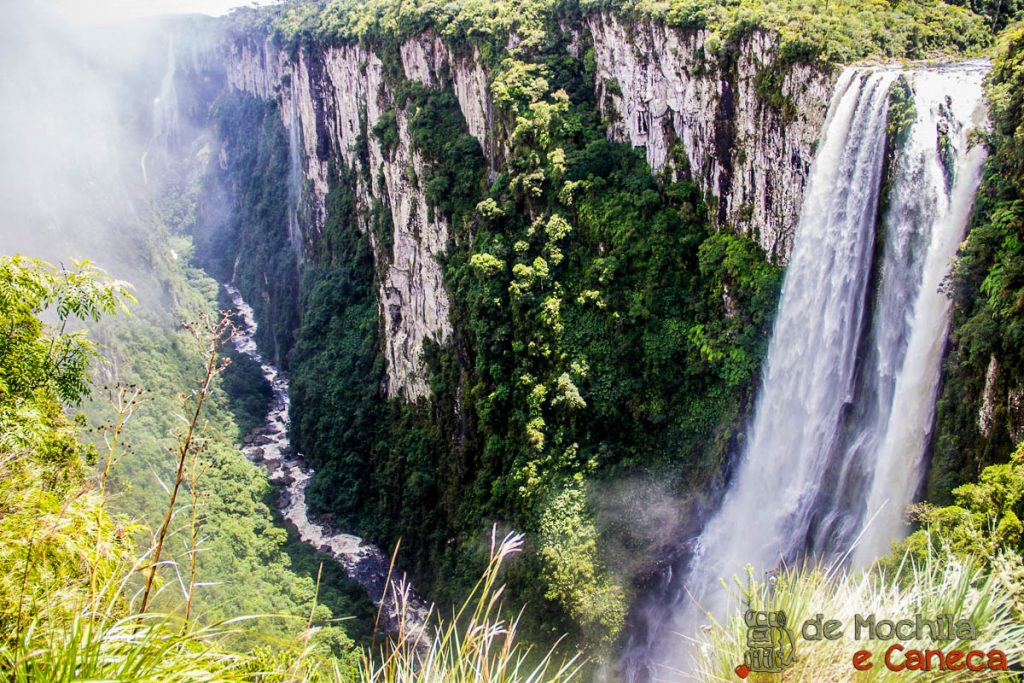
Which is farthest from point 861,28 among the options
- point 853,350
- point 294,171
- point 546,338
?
point 294,171

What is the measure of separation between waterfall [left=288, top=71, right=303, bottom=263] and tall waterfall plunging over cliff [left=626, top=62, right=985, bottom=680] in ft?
113

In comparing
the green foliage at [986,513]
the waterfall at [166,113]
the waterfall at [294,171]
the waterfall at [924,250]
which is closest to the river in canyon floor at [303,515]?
the waterfall at [294,171]

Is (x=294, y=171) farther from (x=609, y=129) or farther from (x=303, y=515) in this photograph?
(x=609, y=129)

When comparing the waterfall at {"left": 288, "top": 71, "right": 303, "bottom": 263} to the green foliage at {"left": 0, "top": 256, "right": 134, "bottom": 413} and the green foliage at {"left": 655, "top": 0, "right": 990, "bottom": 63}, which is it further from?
the green foliage at {"left": 0, "top": 256, "right": 134, "bottom": 413}

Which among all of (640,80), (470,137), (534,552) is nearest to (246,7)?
(470,137)

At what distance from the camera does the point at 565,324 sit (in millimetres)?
21750

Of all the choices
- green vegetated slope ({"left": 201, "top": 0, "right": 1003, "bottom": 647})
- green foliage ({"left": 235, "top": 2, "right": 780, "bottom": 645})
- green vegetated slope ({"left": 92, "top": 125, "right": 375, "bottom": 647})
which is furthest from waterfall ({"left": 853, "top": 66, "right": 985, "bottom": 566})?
green vegetated slope ({"left": 92, "top": 125, "right": 375, "bottom": 647})

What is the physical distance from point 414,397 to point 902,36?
20.8 metres

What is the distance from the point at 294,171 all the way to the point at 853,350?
41.3 meters

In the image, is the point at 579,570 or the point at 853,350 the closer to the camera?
the point at 853,350

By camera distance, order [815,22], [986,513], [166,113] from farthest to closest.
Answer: [166,113], [815,22], [986,513]

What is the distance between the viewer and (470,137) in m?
27.2

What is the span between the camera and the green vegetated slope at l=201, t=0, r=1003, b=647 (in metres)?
18.4

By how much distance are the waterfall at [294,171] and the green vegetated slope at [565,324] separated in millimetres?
15356
